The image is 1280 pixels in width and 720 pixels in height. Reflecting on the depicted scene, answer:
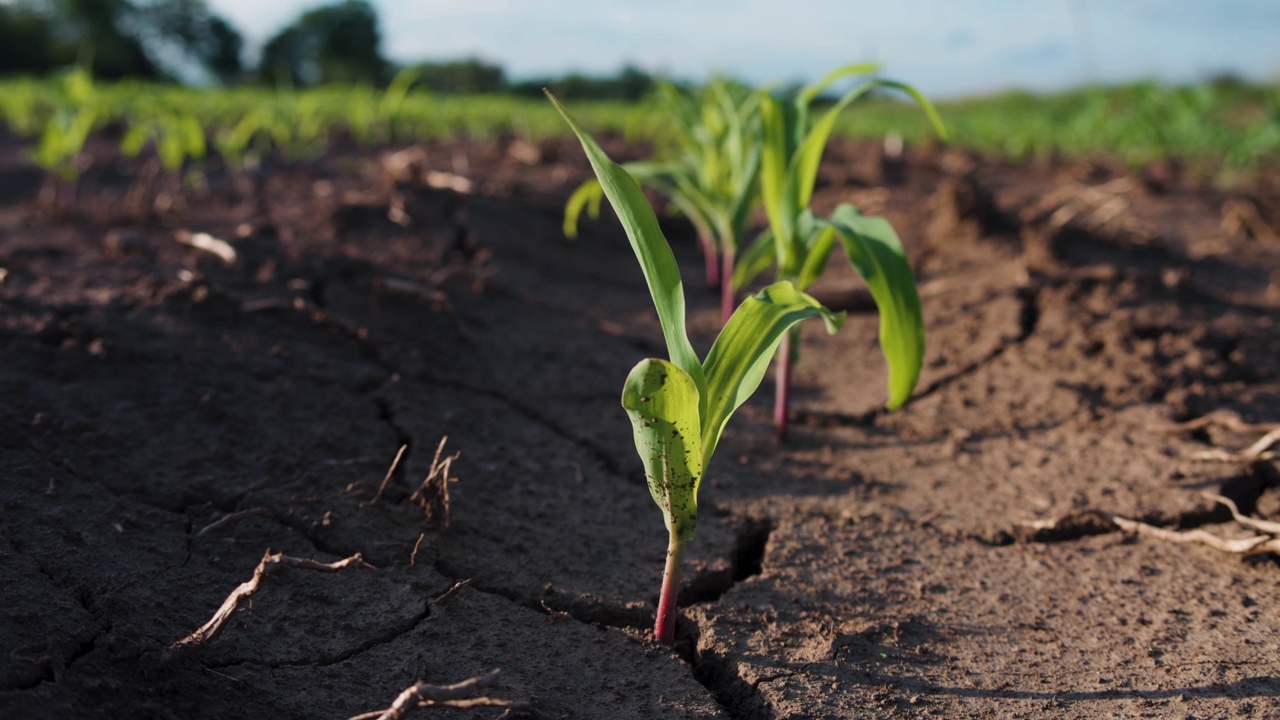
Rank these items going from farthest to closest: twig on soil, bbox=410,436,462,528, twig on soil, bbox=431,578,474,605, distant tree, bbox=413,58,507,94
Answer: distant tree, bbox=413,58,507,94
twig on soil, bbox=410,436,462,528
twig on soil, bbox=431,578,474,605

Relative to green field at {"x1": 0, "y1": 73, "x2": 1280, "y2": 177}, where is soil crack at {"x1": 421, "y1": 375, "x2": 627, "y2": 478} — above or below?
below

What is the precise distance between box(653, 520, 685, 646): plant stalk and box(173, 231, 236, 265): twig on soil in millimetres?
1787

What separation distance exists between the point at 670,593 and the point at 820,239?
2.96 feet

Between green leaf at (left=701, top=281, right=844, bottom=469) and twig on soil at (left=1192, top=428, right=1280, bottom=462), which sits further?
twig on soil at (left=1192, top=428, right=1280, bottom=462)

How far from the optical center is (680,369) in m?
1.13

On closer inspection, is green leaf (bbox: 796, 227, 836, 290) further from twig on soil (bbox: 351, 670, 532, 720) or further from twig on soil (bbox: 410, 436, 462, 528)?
twig on soil (bbox: 351, 670, 532, 720)

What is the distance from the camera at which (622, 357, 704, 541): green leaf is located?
1.14m

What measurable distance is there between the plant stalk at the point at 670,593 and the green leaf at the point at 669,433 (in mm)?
27

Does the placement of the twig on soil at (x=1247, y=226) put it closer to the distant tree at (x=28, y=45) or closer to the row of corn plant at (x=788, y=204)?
the row of corn plant at (x=788, y=204)

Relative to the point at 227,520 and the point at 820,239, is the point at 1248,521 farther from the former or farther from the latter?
the point at 227,520

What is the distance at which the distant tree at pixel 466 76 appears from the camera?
1094 centimetres

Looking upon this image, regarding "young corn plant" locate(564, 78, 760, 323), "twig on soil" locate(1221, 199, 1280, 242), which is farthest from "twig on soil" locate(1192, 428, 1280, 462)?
"twig on soil" locate(1221, 199, 1280, 242)

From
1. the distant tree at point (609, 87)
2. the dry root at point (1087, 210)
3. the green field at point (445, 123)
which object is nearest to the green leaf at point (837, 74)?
the dry root at point (1087, 210)

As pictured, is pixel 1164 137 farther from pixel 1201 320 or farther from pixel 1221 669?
pixel 1221 669
